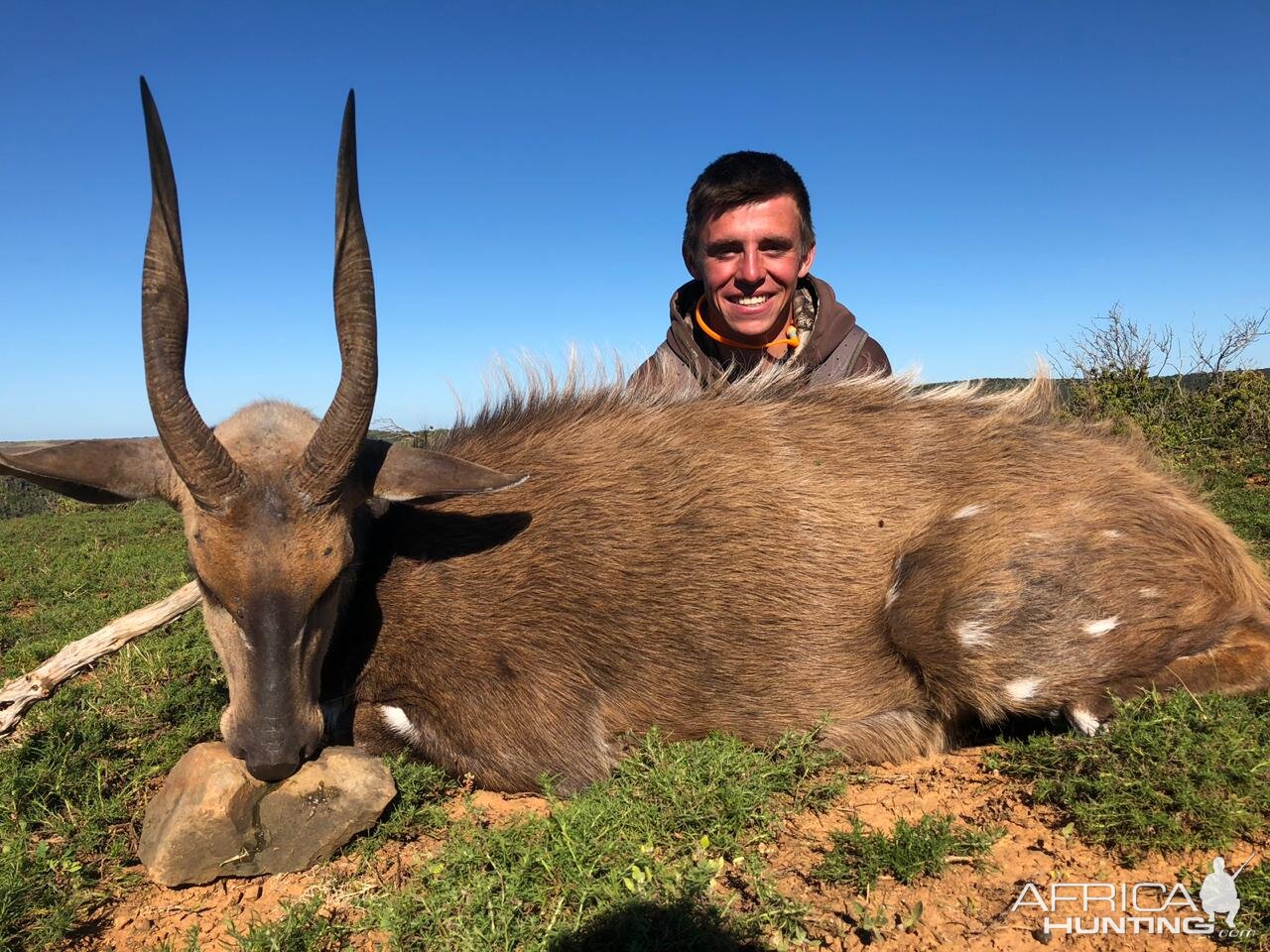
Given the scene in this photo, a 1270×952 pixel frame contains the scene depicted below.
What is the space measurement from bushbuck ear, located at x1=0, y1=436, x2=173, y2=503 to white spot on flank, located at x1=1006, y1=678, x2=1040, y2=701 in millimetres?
3905

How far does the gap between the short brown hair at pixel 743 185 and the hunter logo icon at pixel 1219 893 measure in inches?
171

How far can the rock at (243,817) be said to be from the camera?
2.94 meters

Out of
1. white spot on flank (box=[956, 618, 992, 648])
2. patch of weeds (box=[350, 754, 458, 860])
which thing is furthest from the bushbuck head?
white spot on flank (box=[956, 618, 992, 648])

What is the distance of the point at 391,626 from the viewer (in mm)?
3711

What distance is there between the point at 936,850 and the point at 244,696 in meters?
2.73

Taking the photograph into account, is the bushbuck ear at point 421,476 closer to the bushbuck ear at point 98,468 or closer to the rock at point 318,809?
the bushbuck ear at point 98,468

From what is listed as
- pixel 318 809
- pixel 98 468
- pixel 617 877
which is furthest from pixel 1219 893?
pixel 98 468

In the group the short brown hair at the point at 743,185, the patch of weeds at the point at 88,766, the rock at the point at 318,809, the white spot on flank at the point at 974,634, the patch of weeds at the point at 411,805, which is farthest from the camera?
the short brown hair at the point at 743,185

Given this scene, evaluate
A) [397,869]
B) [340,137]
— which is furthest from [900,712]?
[340,137]

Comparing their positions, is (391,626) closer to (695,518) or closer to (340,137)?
(695,518)

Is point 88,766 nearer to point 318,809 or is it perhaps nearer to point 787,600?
point 318,809

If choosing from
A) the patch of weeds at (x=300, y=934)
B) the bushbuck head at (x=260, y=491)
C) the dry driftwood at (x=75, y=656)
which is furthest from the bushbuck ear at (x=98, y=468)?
the patch of weeds at (x=300, y=934)

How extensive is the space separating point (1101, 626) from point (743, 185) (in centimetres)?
353

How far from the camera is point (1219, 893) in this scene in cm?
253
